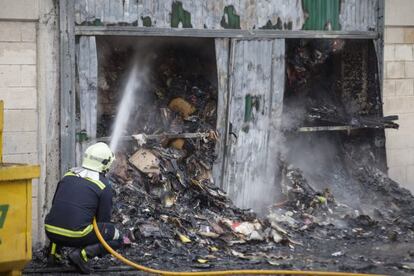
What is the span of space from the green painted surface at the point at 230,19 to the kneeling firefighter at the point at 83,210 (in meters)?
3.09

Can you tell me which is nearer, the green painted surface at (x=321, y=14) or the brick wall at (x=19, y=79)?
the brick wall at (x=19, y=79)

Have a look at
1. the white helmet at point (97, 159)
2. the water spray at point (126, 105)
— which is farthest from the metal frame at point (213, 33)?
the white helmet at point (97, 159)

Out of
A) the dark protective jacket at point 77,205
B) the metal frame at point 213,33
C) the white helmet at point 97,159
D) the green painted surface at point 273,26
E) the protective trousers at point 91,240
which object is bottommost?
the protective trousers at point 91,240

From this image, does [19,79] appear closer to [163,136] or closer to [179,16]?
[163,136]

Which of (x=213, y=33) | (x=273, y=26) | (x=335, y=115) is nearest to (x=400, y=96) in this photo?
(x=335, y=115)

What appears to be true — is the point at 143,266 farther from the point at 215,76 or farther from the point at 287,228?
the point at 215,76

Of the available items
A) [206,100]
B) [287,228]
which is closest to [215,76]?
[206,100]

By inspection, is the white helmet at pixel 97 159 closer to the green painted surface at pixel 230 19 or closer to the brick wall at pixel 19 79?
the brick wall at pixel 19 79

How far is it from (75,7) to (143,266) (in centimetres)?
310

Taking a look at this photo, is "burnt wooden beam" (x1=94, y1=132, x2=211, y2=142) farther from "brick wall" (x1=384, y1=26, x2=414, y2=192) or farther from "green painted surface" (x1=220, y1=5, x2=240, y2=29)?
"brick wall" (x1=384, y1=26, x2=414, y2=192)

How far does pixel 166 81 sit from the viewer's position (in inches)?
432

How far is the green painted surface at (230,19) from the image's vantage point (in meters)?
10.4

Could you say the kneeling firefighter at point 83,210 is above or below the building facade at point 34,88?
below

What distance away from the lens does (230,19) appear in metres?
10.5
